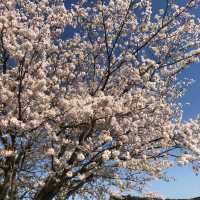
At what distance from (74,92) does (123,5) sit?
3582 mm

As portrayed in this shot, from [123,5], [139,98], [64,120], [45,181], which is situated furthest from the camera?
[123,5]

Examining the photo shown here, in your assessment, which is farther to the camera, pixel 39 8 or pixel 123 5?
pixel 123 5

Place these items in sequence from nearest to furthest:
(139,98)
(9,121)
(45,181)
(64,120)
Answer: (9,121) < (64,120) < (139,98) < (45,181)

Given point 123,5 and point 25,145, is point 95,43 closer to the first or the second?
point 123,5

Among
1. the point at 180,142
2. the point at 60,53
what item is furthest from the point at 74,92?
the point at 180,142

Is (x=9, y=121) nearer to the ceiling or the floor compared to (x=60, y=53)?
nearer to the floor

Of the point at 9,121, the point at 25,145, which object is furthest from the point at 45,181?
the point at 9,121

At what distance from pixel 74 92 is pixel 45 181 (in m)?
3.48

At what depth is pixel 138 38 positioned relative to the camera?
18.4 m

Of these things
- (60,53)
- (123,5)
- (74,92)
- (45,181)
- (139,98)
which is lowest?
(45,181)

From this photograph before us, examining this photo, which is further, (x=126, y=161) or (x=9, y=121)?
(x=126, y=161)

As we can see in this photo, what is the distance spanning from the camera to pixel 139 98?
15.5 meters

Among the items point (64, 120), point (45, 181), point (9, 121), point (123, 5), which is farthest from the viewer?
point (123, 5)

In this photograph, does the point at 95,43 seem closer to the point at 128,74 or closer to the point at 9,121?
the point at 128,74
